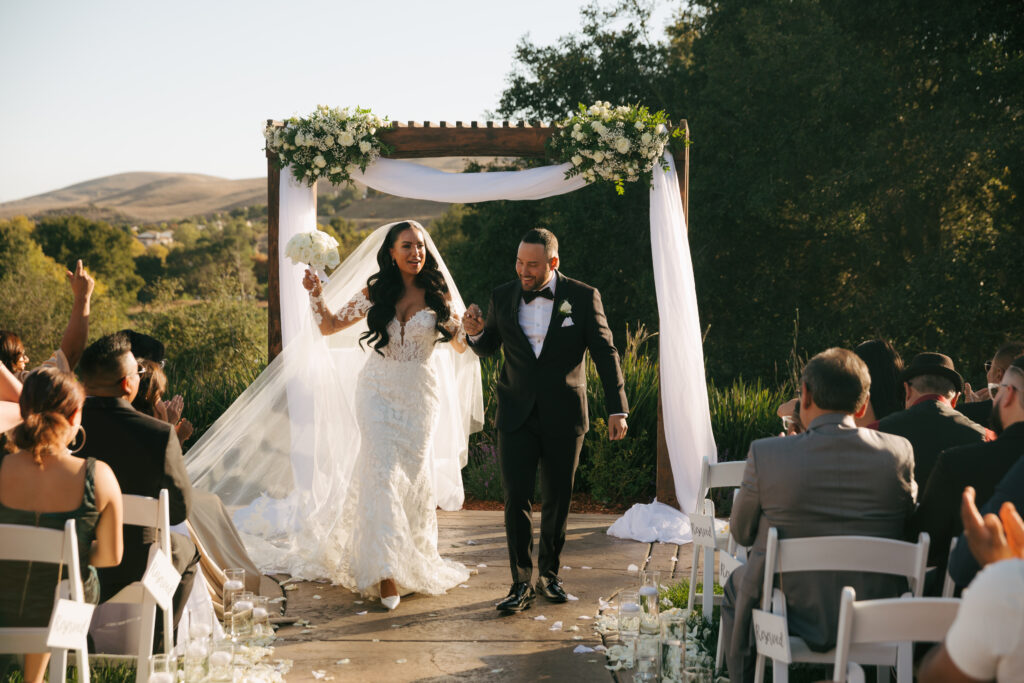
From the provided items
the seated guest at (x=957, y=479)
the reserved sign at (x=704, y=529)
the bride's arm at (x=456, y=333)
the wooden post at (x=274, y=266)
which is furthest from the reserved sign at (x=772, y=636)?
the wooden post at (x=274, y=266)

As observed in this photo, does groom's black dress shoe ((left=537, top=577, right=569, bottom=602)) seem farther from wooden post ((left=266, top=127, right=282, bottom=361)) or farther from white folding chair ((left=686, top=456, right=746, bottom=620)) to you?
wooden post ((left=266, top=127, right=282, bottom=361))

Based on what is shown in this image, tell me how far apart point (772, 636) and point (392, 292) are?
118 inches

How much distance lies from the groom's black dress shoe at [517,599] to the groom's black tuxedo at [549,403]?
40 millimetres

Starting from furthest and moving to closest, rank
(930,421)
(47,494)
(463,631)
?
1. (463,631)
2. (930,421)
3. (47,494)

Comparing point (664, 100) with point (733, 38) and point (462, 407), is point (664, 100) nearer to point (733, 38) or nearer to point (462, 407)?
point (733, 38)

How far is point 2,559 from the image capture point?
2955 millimetres

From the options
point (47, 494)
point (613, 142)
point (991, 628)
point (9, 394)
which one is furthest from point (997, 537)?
point (613, 142)

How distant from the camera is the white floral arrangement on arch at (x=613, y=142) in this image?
671 centimetres

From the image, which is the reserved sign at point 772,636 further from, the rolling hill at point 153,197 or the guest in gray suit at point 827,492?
the rolling hill at point 153,197

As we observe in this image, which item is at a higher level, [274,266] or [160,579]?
[274,266]

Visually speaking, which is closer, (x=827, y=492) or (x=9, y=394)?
(x=827, y=492)

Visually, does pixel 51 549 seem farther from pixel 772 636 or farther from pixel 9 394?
pixel 772 636

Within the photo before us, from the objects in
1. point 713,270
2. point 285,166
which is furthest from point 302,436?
point 713,270

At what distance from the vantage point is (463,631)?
4.56m
